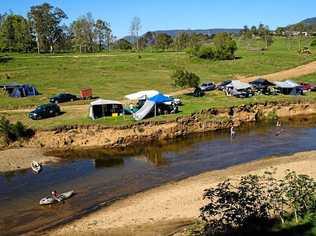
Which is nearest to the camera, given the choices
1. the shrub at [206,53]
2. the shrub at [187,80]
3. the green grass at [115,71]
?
the shrub at [187,80]

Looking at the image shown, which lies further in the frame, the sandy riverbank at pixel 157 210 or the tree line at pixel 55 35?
the tree line at pixel 55 35

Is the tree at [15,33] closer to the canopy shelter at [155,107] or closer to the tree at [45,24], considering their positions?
the tree at [45,24]

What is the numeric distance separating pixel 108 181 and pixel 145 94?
65.8ft

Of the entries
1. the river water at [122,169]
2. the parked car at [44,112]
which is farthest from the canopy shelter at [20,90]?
the river water at [122,169]

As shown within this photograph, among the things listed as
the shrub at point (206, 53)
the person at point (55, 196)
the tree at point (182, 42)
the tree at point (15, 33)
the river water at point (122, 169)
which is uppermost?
the tree at point (15, 33)

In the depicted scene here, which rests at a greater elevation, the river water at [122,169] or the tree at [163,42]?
the tree at [163,42]

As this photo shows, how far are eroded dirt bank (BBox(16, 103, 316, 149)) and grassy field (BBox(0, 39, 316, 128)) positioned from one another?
3.56 feet

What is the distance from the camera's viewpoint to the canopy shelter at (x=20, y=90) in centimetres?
6700

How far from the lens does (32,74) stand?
84.9 metres

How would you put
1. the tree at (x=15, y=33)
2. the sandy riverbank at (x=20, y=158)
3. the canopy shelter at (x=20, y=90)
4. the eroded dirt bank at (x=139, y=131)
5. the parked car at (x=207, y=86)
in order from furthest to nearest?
1. the tree at (x=15, y=33)
2. the parked car at (x=207, y=86)
3. the canopy shelter at (x=20, y=90)
4. the eroded dirt bank at (x=139, y=131)
5. the sandy riverbank at (x=20, y=158)

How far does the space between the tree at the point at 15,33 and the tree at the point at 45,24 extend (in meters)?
4.34

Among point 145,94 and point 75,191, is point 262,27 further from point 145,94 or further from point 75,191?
point 75,191

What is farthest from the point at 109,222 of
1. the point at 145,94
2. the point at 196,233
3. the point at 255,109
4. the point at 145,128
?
the point at 255,109

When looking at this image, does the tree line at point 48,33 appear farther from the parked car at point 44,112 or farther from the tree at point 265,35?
the parked car at point 44,112
